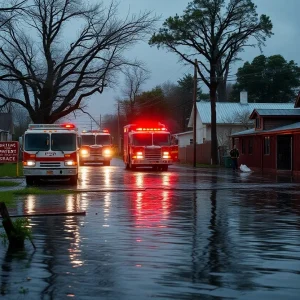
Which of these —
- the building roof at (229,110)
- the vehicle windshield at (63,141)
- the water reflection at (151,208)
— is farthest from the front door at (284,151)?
the building roof at (229,110)

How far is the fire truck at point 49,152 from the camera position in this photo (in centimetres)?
2683

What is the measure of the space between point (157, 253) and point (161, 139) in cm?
3078

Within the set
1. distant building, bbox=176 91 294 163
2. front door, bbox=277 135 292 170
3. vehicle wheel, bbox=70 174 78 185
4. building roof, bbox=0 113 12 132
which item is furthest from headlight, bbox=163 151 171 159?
building roof, bbox=0 113 12 132

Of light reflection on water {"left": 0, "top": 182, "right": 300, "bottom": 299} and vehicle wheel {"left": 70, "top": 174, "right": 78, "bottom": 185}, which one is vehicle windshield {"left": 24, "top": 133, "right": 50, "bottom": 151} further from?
light reflection on water {"left": 0, "top": 182, "right": 300, "bottom": 299}

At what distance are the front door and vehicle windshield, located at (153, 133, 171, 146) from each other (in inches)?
304

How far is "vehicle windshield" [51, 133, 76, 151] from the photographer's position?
1063 inches

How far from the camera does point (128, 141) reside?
42719 mm

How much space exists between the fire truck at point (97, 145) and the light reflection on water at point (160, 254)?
35856mm

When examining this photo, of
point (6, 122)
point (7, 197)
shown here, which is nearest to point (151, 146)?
point (7, 197)

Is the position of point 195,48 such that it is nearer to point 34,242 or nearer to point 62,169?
point 62,169

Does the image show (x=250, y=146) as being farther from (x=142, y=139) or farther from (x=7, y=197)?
(x=7, y=197)

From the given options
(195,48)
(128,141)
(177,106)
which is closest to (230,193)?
(128,141)

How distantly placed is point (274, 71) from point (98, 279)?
261 ft

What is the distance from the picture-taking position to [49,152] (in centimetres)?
2686
